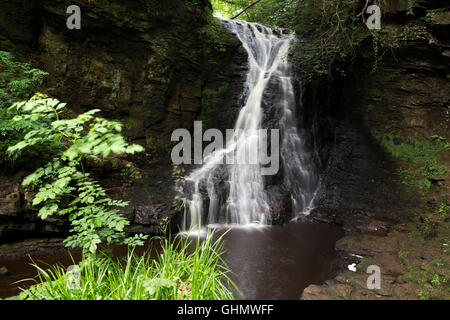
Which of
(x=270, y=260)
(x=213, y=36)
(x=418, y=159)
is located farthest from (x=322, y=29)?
(x=270, y=260)

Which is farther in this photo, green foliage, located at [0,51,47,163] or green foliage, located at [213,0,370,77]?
green foliage, located at [213,0,370,77]

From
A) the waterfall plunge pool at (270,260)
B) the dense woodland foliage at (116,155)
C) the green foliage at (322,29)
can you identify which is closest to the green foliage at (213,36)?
the dense woodland foliage at (116,155)

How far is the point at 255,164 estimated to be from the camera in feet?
24.7

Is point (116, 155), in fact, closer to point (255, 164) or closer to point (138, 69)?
point (138, 69)

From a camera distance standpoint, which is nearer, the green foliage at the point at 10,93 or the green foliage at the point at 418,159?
the green foliage at the point at 10,93

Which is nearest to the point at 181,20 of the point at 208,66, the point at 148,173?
the point at 208,66

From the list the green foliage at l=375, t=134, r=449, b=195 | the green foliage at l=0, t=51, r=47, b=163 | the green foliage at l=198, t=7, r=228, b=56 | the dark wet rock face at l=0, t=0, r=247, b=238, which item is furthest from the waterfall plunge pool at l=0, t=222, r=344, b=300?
the green foliage at l=198, t=7, r=228, b=56

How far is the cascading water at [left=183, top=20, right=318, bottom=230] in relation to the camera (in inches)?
258

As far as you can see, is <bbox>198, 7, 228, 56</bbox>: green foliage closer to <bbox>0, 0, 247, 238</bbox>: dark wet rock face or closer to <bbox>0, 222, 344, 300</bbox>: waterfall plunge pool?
<bbox>0, 0, 247, 238</bbox>: dark wet rock face

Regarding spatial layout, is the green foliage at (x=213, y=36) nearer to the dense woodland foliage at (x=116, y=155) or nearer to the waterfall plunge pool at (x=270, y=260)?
the dense woodland foliage at (x=116, y=155)

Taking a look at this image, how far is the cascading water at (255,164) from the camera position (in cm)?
655

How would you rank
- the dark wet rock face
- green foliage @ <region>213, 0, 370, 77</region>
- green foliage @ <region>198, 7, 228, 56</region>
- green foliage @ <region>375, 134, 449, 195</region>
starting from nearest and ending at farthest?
the dark wet rock face, green foliage @ <region>375, 134, 449, 195</region>, green foliage @ <region>213, 0, 370, 77</region>, green foliage @ <region>198, 7, 228, 56</region>

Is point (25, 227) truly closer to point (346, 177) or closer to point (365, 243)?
point (365, 243)

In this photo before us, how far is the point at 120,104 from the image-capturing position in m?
7.31
